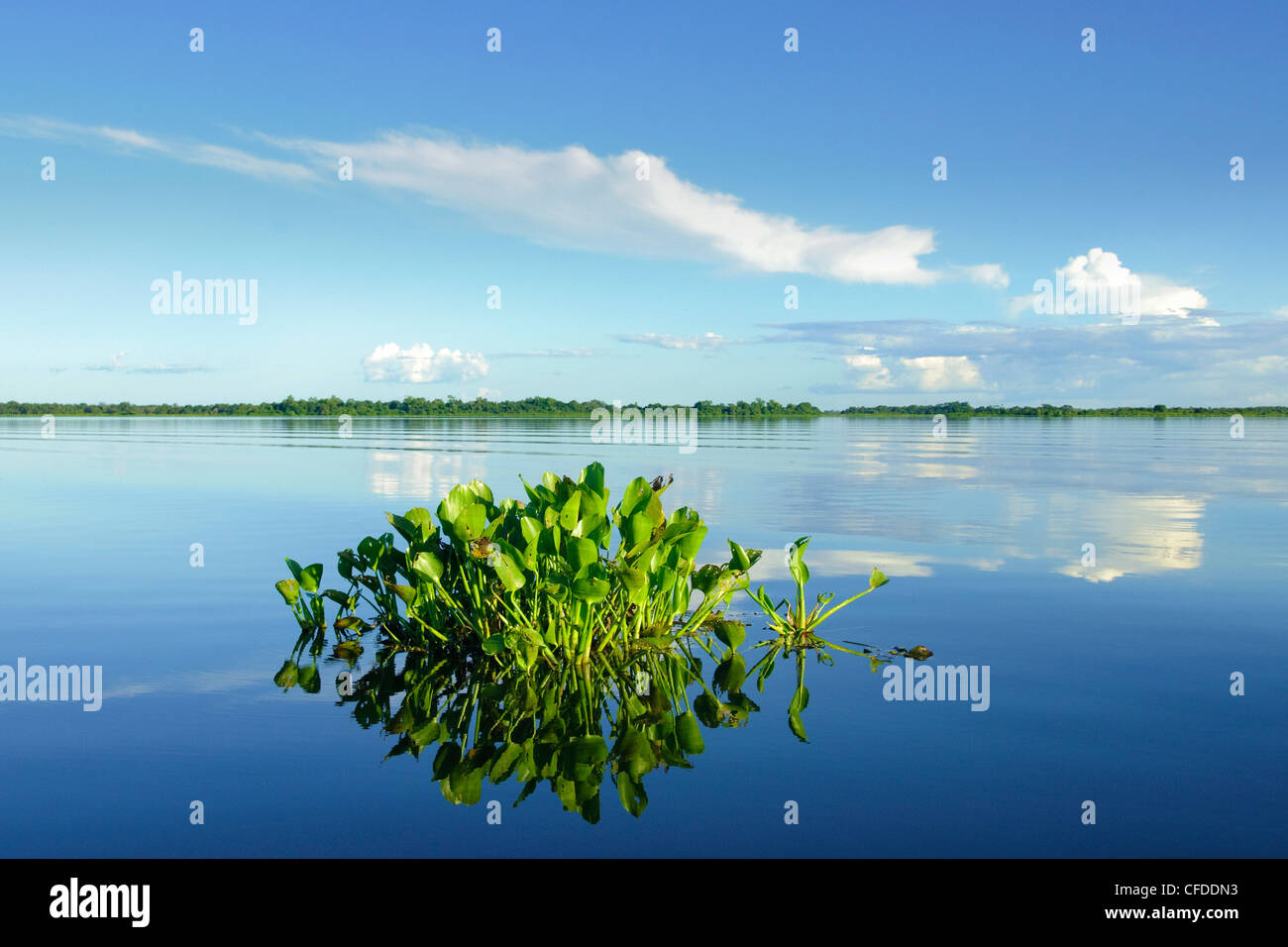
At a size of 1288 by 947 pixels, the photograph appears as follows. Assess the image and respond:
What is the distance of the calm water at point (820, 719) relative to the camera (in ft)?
14.1

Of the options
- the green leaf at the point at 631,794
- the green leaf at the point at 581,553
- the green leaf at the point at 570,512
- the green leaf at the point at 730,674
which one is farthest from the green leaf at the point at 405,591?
the green leaf at the point at 631,794

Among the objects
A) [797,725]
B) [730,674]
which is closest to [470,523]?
[730,674]

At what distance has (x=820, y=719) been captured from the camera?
590 cm

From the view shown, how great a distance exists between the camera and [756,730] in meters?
5.71

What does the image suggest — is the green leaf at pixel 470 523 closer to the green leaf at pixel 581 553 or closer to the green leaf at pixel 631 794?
the green leaf at pixel 581 553

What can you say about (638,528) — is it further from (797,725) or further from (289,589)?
(289,589)

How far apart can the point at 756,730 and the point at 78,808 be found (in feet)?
11.9

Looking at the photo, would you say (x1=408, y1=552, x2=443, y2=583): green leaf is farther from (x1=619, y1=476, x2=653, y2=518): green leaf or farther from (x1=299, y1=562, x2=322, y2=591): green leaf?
(x1=619, y1=476, x2=653, y2=518): green leaf

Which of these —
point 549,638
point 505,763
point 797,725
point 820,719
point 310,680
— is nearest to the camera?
point 505,763

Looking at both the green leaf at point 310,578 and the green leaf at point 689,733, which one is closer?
the green leaf at point 689,733
